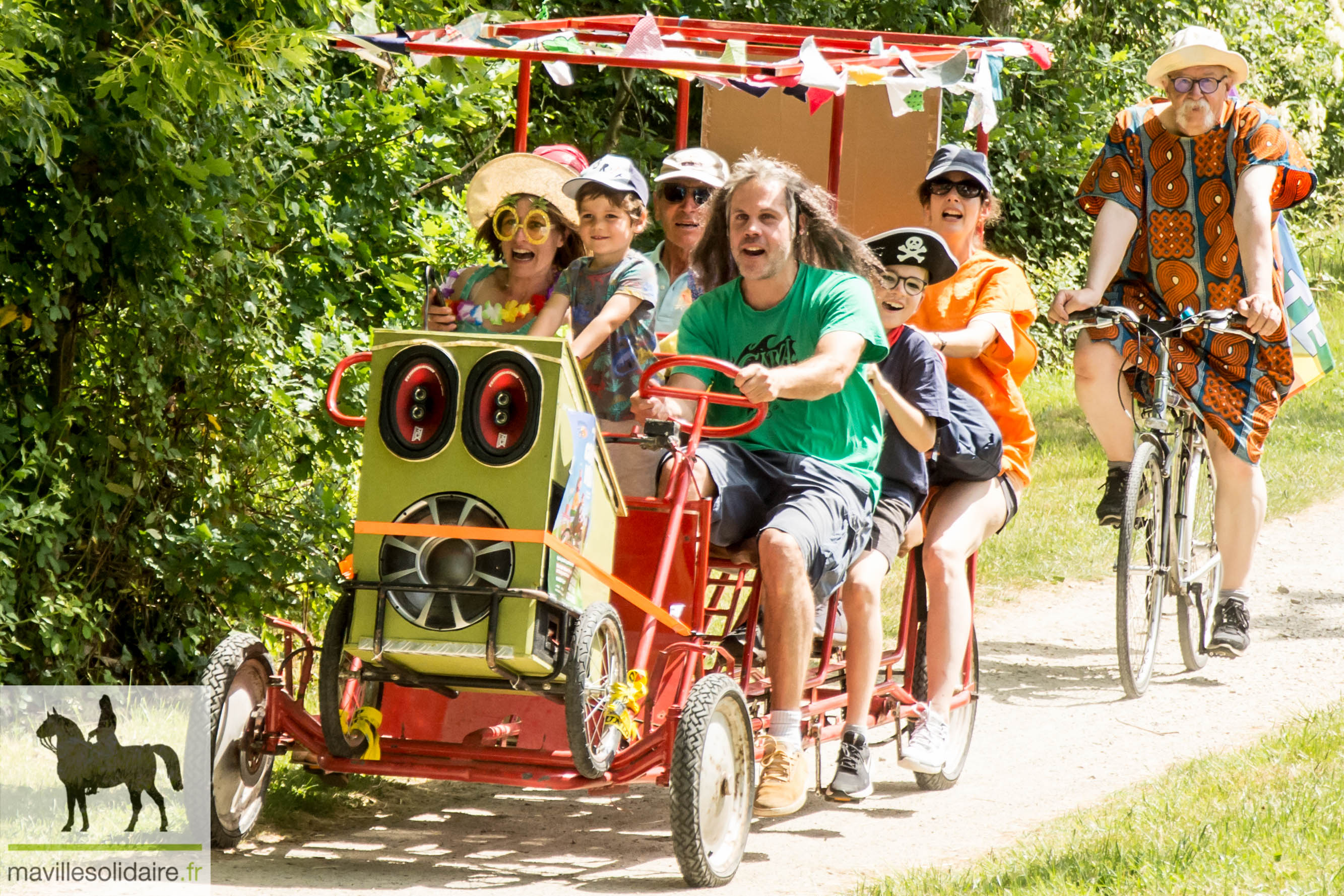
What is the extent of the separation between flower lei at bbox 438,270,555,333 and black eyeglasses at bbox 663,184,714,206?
0.67 meters

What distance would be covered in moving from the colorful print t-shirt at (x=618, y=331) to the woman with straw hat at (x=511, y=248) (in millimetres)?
169

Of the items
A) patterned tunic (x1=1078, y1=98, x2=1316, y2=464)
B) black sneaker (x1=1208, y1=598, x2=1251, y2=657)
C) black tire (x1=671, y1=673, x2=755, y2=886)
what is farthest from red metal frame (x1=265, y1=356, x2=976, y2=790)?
patterned tunic (x1=1078, y1=98, x2=1316, y2=464)

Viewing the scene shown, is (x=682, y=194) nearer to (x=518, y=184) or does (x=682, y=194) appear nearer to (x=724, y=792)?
(x=518, y=184)

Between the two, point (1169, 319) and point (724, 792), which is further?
point (1169, 319)

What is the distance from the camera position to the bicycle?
6.20m

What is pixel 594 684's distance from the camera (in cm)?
397

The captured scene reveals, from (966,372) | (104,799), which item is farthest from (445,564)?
(966,372)

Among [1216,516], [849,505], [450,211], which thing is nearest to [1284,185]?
A: [1216,516]

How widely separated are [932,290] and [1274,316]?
1.51 metres

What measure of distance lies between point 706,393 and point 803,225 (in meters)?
0.76

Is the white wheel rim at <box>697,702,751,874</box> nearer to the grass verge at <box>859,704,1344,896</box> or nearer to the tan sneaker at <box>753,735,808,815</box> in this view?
the tan sneaker at <box>753,735,808,815</box>

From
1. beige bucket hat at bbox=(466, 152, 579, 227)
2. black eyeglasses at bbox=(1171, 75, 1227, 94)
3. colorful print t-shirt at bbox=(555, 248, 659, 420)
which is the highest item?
black eyeglasses at bbox=(1171, 75, 1227, 94)

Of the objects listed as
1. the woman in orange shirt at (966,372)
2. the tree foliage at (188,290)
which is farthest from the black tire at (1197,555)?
the tree foliage at (188,290)

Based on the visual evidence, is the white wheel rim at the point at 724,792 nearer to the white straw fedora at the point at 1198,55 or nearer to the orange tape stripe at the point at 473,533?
the orange tape stripe at the point at 473,533
